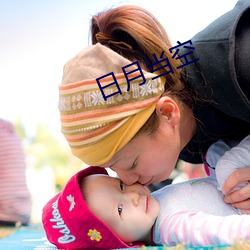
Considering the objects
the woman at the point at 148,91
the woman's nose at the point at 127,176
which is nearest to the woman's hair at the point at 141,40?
the woman at the point at 148,91

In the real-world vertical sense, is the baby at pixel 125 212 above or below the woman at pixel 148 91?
below

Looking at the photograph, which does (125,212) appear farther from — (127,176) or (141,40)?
(141,40)

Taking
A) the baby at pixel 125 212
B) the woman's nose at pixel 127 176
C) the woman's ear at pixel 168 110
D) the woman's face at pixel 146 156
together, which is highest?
the woman's ear at pixel 168 110

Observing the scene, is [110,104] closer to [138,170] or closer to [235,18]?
[138,170]

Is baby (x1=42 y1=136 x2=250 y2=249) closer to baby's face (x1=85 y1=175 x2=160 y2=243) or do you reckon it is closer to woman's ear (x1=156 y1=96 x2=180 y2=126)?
baby's face (x1=85 y1=175 x2=160 y2=243)

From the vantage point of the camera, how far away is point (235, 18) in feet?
3.46

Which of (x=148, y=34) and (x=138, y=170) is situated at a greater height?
(x=148, y=34)

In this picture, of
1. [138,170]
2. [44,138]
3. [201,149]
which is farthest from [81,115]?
[44,138]

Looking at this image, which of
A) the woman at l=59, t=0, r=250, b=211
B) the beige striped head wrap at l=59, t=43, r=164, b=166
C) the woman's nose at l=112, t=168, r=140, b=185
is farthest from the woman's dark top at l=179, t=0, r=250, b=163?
the woman's nose at l=112, t=168, r=140, b=185

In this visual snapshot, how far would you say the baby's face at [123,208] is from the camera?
1.05 m

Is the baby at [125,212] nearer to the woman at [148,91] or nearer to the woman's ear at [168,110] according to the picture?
the woman at [148,91]

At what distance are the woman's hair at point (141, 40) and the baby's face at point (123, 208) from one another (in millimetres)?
149

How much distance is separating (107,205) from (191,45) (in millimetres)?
411

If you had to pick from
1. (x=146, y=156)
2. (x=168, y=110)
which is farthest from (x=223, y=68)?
(x=146, y=156)
